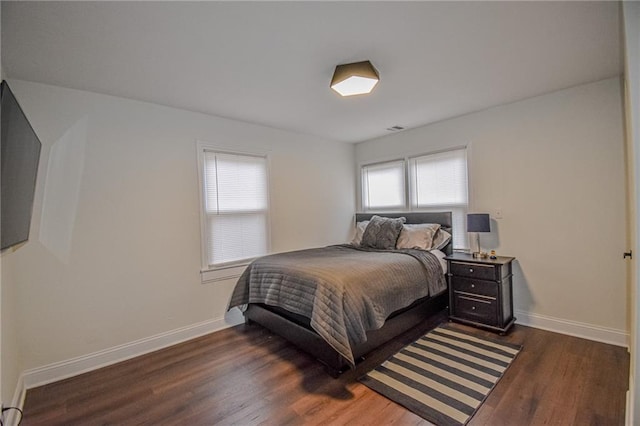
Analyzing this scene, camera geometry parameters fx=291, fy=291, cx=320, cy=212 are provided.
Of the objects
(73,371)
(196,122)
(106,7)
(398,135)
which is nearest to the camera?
(106,7)

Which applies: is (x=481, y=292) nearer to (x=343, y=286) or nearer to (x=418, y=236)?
(x=418, y=236)

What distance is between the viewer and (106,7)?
5.07 feet

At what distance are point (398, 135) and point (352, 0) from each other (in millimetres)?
2918

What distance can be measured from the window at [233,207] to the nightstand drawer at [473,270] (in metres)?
2.26

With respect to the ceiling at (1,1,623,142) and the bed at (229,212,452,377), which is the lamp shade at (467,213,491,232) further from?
the ceiling at (1,1,623,142)

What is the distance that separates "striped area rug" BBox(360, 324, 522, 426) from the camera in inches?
73.0

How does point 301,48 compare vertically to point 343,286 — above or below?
above

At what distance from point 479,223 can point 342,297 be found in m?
1.90

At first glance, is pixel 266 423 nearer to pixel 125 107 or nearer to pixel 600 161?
pixel 125 107

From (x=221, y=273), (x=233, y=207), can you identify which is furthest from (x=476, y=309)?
(x=233, y=207)

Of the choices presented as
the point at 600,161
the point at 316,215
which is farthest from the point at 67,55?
the point at 600,161

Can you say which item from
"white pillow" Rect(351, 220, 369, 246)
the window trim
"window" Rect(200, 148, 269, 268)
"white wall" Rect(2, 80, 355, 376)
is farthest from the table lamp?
"white wall" Rect(2, 80, 355, 376)

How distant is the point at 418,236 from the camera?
11.6 ft

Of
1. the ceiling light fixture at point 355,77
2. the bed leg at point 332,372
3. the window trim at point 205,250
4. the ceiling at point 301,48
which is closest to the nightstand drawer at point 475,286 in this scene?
the bed leg at point 332,372
